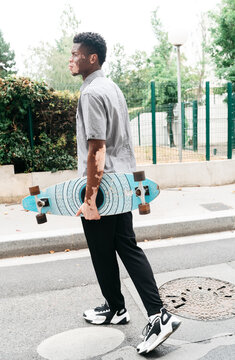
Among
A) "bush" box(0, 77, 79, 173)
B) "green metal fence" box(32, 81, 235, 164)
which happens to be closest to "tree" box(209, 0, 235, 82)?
"green metal fence" box(32, 81, 235, 164)

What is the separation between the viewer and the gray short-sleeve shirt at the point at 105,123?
2.23m

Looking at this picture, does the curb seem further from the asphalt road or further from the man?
the man

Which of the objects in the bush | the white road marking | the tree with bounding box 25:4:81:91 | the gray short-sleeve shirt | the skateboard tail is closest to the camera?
the gray short-sleeve shirt

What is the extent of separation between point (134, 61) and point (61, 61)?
36.1ft

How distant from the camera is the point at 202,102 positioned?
862cm

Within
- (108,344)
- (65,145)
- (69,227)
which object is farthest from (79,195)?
(65,145)

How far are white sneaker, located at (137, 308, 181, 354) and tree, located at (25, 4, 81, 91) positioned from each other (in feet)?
144

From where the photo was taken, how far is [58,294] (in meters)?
3.48

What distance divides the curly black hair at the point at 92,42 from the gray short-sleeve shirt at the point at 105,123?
136mm

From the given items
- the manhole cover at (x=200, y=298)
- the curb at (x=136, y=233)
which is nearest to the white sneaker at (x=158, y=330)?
the manhole cover at (x=200, y=298)

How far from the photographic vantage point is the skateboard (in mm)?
2428

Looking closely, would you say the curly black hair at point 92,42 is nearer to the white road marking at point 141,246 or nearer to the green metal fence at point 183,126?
the white road marking at point 141,246

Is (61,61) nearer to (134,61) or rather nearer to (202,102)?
(134,61)

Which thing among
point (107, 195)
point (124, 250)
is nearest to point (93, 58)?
point (107, 195)
